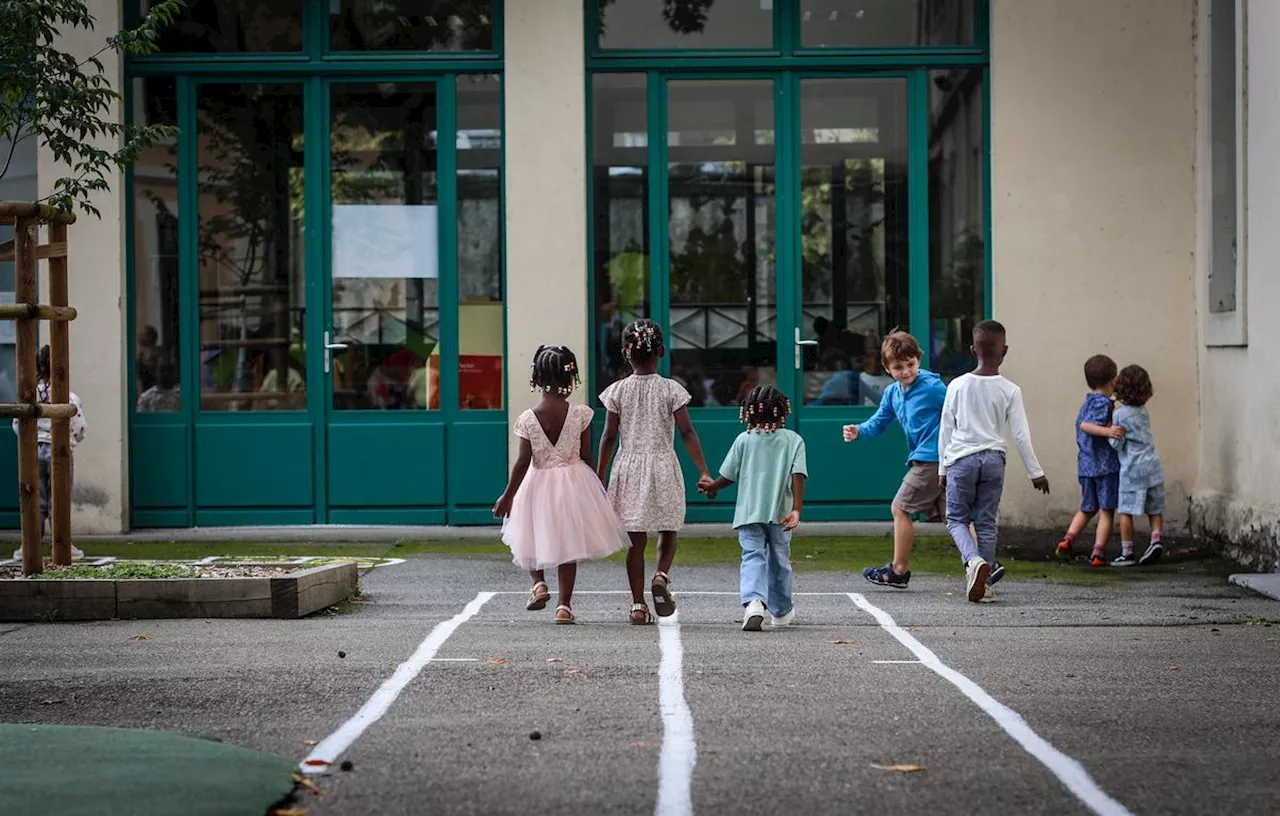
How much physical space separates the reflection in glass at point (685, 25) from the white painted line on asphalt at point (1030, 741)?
7246mm

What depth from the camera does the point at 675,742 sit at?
19.8 ft

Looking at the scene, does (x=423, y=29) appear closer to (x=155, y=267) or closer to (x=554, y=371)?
(x=155, y=267)

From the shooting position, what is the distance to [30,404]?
10.3 m

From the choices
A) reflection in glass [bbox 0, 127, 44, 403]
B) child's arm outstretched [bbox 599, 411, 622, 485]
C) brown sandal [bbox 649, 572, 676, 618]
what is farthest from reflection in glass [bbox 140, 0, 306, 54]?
brown sandal [bbox 649, 572, 676, 618]

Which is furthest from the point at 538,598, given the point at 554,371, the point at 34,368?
the point at 34,368

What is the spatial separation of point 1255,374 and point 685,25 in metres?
5.27

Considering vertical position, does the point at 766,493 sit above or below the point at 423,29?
below

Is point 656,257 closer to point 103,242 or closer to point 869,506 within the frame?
point 869,506

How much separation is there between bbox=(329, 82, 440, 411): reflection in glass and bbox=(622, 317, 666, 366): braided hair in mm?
5202

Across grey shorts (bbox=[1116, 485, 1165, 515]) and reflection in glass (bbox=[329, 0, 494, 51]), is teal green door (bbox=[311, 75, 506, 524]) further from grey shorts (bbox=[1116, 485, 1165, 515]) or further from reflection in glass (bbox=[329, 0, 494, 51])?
grey shorts (bbox=[1116, 485, 1165, 515])

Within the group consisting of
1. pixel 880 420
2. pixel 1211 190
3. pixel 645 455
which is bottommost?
pixel 645 455

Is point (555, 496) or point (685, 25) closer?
point (555, 496)

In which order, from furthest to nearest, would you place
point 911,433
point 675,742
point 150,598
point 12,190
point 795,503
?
1. point 12,190
2. point 911,433
3. point 150,598
4. point 795,503
5. point 675,742

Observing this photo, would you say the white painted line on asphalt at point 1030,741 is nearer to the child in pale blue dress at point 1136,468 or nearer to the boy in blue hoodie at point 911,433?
the boy in blue hoodie at point 911,433
